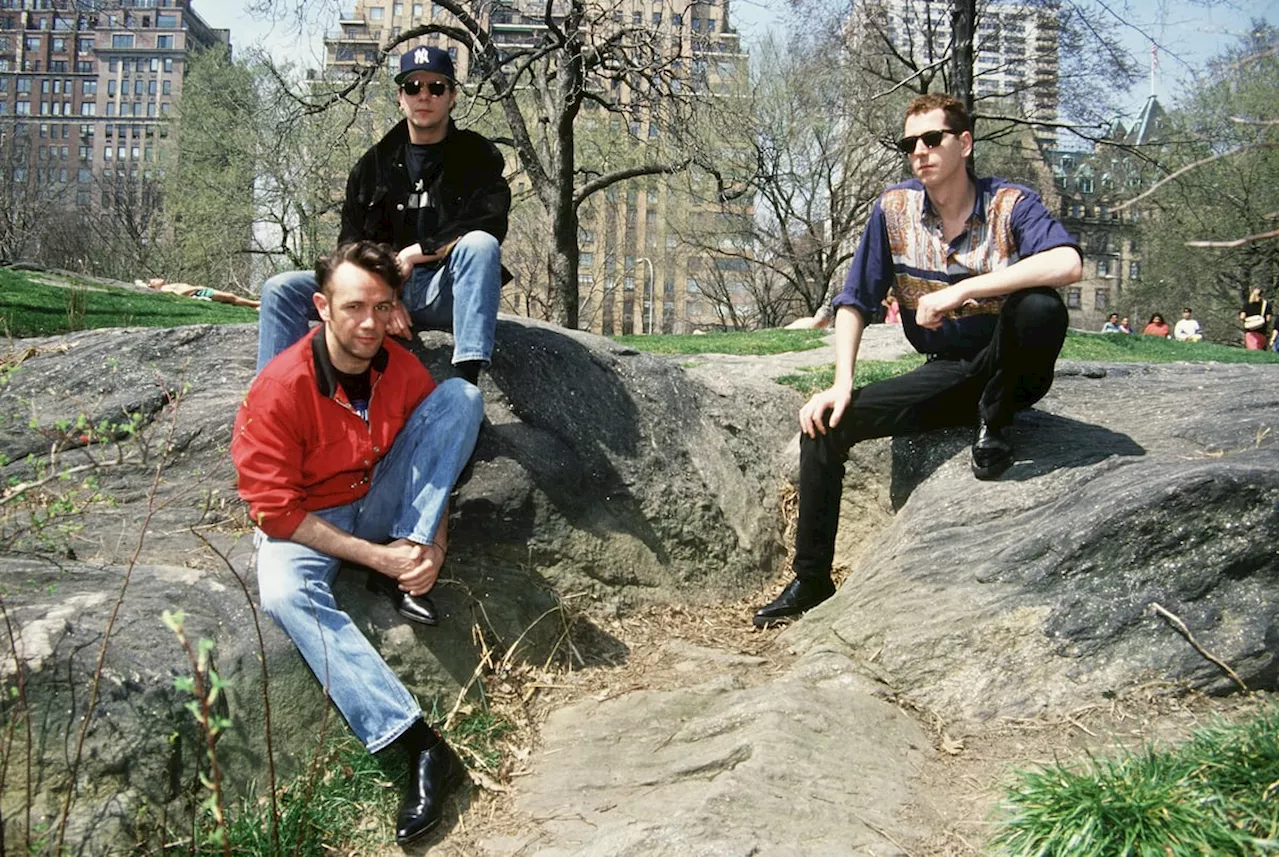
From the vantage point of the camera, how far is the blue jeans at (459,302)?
4.50 meters

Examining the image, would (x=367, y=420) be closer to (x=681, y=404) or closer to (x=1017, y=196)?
(x=681, y=404)

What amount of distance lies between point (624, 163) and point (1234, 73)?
32.9 meters

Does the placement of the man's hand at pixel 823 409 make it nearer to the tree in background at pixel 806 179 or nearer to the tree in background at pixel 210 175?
the tree in background at pixel 806 179

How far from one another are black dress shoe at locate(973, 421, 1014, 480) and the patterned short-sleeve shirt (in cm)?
42

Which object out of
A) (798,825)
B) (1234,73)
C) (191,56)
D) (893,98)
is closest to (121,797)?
(798,825)

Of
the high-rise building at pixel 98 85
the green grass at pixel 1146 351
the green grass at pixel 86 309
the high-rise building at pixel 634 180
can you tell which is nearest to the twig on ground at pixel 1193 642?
the high-rise building at pixel 634 180

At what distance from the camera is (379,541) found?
3863 millimetres

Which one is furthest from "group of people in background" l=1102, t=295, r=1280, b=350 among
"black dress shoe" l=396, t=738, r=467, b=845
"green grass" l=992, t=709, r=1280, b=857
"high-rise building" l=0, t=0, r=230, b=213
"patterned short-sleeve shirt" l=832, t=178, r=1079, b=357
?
"high-rise building" l=0, t=0, r=230, b=213

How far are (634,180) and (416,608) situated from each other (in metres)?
31.8

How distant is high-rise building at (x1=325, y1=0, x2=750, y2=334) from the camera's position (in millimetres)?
15805

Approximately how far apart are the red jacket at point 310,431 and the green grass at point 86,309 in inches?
274

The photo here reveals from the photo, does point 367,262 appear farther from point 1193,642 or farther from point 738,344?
point 738,344

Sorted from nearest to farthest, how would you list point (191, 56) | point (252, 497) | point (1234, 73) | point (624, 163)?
point (1234, 73), point (252, 497), point (624, 163), point (191, 56)

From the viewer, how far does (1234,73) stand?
170cm
